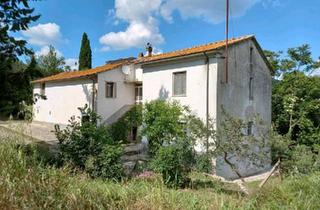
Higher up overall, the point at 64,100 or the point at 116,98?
the point at 116,98

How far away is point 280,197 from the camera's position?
581 centimetres

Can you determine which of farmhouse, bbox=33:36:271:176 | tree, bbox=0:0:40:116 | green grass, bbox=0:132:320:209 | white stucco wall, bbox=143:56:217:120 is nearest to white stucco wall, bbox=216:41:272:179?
farmhouse, bbox=33:36:271:176

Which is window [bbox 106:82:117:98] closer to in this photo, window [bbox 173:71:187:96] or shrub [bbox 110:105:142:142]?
shrub [bbox 110:105:142:142]

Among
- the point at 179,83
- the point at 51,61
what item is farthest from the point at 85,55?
the point at 179,83

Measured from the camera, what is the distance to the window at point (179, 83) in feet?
63.6

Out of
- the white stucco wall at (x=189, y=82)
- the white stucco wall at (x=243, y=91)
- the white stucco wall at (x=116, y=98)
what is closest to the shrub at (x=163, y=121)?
the white stucco wall at (x=189, y=82)

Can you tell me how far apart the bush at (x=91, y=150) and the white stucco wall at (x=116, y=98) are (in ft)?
41.9

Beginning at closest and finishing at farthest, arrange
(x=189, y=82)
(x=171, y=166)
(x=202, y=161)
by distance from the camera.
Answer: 1. (x=171, y=166)
2. (x=202, y=161)
3. (x=189, y=82)

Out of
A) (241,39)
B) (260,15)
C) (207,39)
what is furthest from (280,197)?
(207,39)

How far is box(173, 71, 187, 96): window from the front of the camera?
1939cm

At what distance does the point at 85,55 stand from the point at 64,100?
1563 cm

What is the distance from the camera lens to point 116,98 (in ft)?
80.0

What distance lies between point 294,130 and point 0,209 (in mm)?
27515

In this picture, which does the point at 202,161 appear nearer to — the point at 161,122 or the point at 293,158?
the point at 293,158
